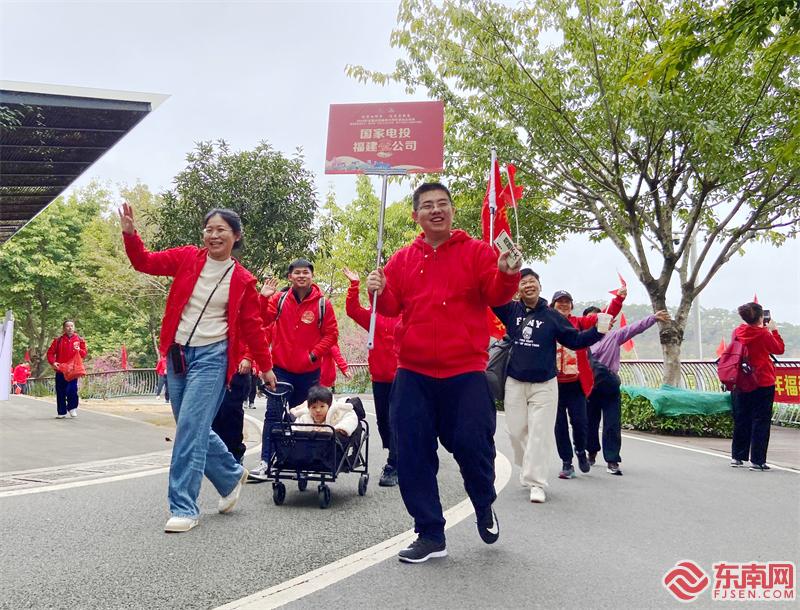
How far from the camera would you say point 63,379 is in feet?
47.0

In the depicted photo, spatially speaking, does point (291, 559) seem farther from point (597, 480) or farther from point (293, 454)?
point (597, 480)

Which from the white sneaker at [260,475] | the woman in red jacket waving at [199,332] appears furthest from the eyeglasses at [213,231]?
the white sneaker at [260,475]

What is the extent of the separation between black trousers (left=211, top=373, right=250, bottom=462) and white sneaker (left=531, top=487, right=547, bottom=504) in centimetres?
247

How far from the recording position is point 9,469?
288 inches

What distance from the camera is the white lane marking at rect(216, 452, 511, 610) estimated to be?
3264mm

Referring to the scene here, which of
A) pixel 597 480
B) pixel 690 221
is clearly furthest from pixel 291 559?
pixel 690 221

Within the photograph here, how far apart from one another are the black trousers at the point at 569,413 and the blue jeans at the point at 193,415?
401cm

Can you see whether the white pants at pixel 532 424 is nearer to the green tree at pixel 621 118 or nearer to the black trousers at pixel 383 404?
the black trousers at pixel 383 404

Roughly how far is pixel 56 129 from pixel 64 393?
5196 millimetres

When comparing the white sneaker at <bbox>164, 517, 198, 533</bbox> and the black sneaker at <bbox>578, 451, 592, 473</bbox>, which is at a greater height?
the white sneaker at <bbox>164, 517, 198, 533</bbox>

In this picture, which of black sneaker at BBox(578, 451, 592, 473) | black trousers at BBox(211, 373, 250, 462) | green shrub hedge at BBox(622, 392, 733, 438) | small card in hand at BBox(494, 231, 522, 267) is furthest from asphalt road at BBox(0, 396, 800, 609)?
green shrub hedge at BBox(622, 392, 733, 438)

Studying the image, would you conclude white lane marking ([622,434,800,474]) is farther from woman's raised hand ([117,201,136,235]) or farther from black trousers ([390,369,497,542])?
woman's raised hand ([117,201,136,235])

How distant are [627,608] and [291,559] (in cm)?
171
